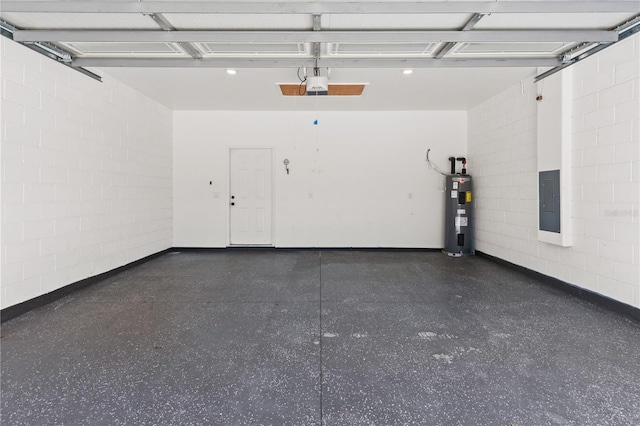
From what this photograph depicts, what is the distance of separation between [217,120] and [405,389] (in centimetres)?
531

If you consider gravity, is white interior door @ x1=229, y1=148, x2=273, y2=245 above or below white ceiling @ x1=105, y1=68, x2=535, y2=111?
below

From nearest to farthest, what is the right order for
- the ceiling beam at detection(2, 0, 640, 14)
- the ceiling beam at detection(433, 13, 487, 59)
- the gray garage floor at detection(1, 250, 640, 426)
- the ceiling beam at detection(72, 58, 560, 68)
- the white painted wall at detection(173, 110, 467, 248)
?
the gray garage floor at detection(1, 250, 640, 426)
the ceiling beam at detection(2, 0, 640, 14)
the ceiling beam at detection(433, 13, 487, 59)
the ceiling beam at detection(72, 58, 560, 68)
the white painted wall at detection(173, 110, 467, 248)

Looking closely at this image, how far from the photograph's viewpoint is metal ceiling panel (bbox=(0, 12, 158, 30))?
95.7 inches

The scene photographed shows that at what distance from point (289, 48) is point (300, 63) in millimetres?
258

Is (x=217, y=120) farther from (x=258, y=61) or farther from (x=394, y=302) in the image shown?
(x=394, y=302)

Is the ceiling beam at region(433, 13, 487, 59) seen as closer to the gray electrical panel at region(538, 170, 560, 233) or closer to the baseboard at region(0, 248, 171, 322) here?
the gray electrical panel at region(538, 170, 560, 233)

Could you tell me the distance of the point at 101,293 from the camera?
3213 mm

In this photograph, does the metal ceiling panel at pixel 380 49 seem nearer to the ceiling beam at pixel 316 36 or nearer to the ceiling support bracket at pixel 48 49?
the ceiling beam at pixel 316 36

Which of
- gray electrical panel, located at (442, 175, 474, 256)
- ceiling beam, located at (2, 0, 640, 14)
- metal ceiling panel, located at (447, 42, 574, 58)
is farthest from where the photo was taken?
gray electrical panel, located at (442, 175, 474, 256)

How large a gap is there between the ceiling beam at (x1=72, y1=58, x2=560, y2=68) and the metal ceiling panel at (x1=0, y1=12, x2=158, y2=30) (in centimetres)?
61

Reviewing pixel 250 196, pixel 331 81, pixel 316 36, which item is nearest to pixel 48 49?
pixel 316 36

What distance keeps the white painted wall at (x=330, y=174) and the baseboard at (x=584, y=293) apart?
1.76 meters

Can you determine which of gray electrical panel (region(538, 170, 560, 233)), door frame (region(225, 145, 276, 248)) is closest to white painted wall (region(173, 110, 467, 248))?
door frame (region(225, 145, 276, 248))

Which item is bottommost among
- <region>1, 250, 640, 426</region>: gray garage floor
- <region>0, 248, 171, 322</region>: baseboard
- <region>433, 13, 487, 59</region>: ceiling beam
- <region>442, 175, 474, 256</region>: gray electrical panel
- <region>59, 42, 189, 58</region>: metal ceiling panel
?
<region>1, 250, 640, 426</region>: gray garage floor
